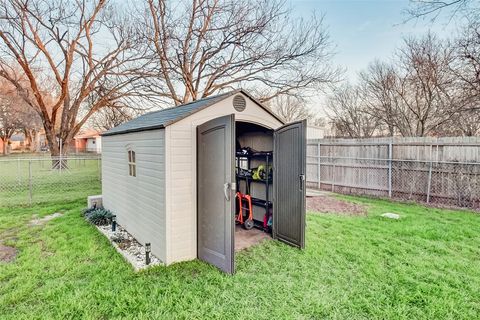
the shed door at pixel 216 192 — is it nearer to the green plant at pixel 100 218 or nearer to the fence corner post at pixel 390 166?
the green plant at pixel 100 218

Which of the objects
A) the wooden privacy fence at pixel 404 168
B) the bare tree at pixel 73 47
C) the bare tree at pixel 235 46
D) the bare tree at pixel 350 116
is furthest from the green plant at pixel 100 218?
the bare tree at pixel 350 116

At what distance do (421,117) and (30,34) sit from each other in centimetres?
1818

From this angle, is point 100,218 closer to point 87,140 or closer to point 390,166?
point 390,166

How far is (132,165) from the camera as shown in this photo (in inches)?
183

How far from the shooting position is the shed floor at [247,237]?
4.31 meters

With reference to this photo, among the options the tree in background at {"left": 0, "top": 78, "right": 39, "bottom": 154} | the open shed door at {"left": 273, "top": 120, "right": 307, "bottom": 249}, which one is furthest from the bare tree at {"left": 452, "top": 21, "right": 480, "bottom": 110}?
the tree in background at {"left": 0, "top": 78, "right": 39, "bottom": 154}

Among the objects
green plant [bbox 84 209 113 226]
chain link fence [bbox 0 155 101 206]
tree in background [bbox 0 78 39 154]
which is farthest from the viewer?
tree in background [bbox 0 78 39 154]

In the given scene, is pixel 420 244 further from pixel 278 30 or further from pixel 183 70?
pixel 183 70

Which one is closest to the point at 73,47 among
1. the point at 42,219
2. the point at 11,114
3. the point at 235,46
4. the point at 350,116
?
the point at 235,46

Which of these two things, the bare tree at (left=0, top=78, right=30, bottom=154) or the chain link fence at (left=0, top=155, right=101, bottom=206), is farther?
the bare tree at (left=0, top=78, right=30, bottom=154)

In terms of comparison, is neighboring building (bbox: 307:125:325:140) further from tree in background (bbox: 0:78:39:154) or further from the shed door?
tree in background (bbox: 0:78:39:154)

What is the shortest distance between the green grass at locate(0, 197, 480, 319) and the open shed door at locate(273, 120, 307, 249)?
309 millimetres

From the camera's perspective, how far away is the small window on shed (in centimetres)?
456

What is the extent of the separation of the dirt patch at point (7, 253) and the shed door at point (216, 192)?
2.69 metres
